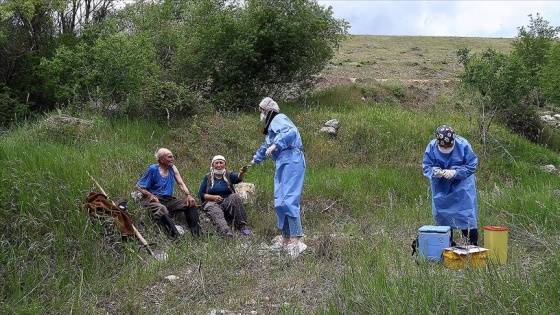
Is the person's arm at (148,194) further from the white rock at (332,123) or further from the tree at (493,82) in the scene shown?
the tree at (493,82)

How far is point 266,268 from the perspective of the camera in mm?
5746

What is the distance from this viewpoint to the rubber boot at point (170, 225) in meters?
6.95

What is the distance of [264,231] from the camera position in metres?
7.60

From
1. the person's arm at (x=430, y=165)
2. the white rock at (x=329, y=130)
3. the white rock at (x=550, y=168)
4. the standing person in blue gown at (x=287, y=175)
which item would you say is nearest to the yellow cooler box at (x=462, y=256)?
the person's arm at (x=430, y=165)

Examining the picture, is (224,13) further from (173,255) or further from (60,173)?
(173,255)

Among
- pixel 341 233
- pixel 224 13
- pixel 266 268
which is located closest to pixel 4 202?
pixel 266 268

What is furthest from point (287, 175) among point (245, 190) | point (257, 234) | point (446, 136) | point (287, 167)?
point (245, 190)

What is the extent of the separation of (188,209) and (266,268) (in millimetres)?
1973

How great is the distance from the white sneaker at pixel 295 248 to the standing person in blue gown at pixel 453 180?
1539 millimetres

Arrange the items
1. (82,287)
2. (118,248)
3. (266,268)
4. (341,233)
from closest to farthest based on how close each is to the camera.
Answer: (82,287), (266,268), (118,248), (341,233)

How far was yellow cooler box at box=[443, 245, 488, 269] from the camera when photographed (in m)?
4.94

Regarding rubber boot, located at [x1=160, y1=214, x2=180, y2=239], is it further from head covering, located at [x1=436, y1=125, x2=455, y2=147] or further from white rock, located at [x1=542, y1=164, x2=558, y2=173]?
white rock, located at [x1=542, y1=164, x2=558, y2=173]

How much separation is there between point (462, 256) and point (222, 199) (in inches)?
141

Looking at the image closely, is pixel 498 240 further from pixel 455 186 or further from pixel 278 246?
pixel 278 246
